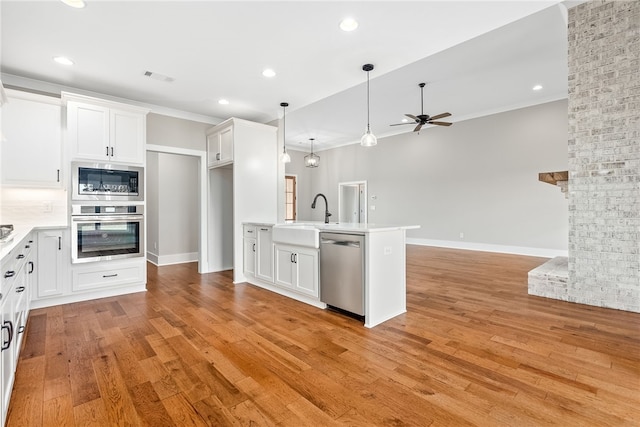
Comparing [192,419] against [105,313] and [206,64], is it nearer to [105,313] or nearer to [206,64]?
[105,313]

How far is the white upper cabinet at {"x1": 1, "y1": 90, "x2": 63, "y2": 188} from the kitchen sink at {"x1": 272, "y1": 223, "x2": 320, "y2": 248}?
8.68 feet

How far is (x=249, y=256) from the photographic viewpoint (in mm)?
4516

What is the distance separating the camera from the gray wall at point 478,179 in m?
6.20

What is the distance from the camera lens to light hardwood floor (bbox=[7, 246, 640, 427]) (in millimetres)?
1630

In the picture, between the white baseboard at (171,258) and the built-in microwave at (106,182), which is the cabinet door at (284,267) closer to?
the built-in microwave at (106,182)

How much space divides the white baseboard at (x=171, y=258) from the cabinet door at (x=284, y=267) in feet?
10.6

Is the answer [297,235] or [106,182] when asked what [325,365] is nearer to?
Result: [297,235]

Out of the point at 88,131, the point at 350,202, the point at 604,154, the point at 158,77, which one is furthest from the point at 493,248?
the point at 88,131

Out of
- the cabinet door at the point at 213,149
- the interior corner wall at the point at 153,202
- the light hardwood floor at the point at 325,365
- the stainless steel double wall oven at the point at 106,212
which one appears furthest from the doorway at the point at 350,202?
the stainless steel double wall oven at the point at 106,212

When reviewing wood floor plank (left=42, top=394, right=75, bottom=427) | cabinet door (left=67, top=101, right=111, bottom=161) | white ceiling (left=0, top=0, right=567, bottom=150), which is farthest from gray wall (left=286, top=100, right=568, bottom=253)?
wood floor plank (left=42, top=394, right=75, bottom=427)

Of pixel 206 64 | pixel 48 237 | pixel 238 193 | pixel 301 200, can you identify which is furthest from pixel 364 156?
pixel 48 237

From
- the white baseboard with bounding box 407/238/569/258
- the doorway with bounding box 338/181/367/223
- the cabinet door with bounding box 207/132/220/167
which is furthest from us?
the doorway with bounding box 338/181/367/223

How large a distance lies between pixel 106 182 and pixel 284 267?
8.26ft

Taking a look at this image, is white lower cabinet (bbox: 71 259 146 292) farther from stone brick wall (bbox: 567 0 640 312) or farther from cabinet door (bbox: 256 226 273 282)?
stone brick wall (bbox: 567 0 640 312)
